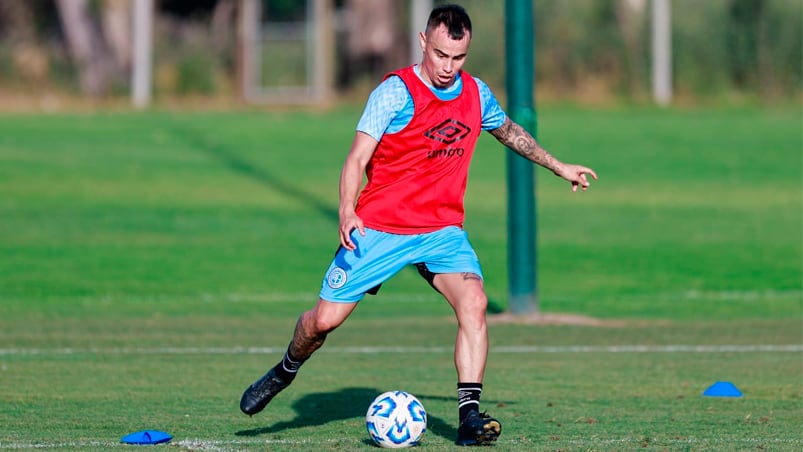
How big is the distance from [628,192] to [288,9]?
51.3ft

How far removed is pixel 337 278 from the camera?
792cm

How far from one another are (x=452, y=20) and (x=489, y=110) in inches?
26.8

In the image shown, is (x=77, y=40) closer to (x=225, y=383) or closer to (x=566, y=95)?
(x=566, y=95)

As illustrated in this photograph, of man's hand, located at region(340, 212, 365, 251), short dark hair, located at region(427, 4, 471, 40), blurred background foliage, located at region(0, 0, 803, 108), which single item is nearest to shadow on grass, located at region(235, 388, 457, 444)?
man's hand, located at region(340, 212, 365, 251)

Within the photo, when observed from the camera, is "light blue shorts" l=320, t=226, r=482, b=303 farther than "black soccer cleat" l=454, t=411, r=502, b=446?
Yes

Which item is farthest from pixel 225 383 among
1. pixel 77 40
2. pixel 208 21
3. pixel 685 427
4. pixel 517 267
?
pixel 208 21

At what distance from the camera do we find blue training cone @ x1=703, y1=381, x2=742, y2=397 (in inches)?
383

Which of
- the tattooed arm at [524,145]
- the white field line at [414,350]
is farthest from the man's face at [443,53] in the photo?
the white field line at [414,350]

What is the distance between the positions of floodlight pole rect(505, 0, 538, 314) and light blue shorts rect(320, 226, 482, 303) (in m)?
5.58

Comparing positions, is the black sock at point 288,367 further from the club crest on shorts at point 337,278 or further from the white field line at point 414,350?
the white field line at point 414,350

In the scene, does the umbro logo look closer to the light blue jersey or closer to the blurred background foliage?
the light blue jersey

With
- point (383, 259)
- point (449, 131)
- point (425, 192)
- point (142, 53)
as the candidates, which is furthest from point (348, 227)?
point (142, 53)

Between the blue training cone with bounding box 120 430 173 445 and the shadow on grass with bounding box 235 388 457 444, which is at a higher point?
the blue training cone with bounding box 120 430 173 445

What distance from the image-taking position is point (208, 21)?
46.1 m
